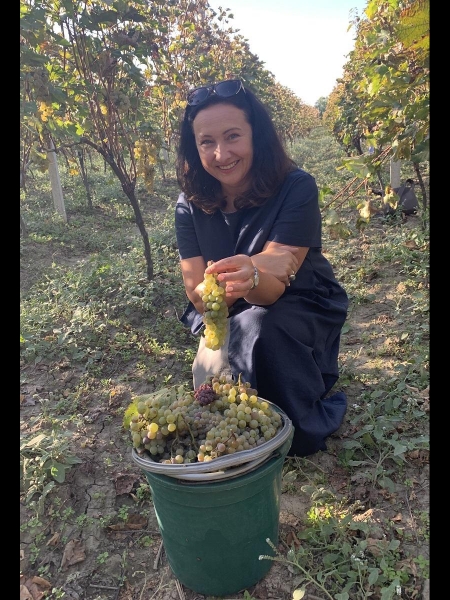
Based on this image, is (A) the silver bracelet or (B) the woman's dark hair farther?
(B) the woman's dark hair

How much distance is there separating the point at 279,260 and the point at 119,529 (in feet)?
4.54

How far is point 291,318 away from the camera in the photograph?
2.21 m

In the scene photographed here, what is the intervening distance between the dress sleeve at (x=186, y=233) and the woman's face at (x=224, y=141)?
33cm

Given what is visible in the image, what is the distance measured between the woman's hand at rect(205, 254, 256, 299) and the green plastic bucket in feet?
1.91

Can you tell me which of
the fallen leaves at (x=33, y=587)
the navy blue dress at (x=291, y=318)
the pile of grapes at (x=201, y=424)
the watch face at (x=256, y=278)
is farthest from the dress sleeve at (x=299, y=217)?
the fallen leaves at (x=33, y=587)

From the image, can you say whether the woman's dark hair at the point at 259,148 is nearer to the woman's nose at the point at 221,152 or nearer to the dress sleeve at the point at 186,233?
the woman's nose at the point at 221,152

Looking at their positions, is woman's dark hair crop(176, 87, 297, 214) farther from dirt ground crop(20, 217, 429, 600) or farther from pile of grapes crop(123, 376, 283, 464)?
dirt ground crop(20, 217, 429, 600)

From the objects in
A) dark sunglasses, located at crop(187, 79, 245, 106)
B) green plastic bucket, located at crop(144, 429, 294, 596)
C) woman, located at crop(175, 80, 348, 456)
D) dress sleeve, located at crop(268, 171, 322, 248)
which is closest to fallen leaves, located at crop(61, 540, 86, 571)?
green plastic bucket, located at crop(144, 429, 294, 596)

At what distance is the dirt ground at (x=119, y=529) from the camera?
176 cm

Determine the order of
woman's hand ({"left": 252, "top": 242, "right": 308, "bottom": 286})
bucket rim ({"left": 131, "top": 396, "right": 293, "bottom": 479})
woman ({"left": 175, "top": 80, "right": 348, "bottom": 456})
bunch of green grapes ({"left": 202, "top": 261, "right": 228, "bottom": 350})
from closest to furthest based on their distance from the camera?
bucket rim ({"left": 131, "top": 396, "right": 293, "bottom": 479})
bunch of green grapes ({"left": 202, "top": 261, "right": 228, "bottom": 350})
woman's hand ({"left": 252, "top": 242, "right": 308, "bottom": 286})
woman ({"left": 175, "top": 80, "right": 348, "bottom": 456})

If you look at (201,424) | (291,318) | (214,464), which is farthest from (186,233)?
(214,464)

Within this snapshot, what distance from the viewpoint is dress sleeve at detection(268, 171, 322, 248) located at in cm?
218
